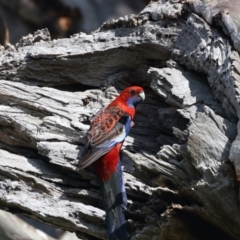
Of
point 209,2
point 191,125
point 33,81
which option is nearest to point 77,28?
point 33,81

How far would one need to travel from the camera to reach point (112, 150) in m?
4.60

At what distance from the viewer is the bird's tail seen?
172 inches

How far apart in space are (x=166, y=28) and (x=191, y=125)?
95 centimetres

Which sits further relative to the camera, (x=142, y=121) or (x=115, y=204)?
(x=142, y=121)

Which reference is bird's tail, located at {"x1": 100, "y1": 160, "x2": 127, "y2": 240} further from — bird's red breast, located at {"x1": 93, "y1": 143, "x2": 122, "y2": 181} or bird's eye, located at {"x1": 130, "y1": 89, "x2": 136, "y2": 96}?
bird's eye, located at {"x1": 130, "y1": 89, "x2": 136, "y2": 96}

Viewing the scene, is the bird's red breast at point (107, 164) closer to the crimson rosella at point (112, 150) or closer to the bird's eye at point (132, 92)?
the crimson rosella at point (112, 150)

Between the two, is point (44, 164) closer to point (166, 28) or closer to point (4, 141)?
point (4, 141)

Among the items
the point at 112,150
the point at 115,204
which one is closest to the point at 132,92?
the point at 112,150

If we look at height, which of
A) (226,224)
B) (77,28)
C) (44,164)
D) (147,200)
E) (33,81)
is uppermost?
(77,28)

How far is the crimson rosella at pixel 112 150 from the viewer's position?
439 cm

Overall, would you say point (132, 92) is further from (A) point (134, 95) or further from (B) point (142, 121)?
(B) point (142, 121)

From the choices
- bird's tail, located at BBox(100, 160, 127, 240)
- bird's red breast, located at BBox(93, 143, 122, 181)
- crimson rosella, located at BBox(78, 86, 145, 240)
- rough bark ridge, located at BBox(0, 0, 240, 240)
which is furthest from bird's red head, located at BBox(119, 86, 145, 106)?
bird's tail, located at BBox(100, 160, 127, 240)

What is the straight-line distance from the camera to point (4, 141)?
197 inches

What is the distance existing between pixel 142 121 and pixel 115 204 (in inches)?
26.9
